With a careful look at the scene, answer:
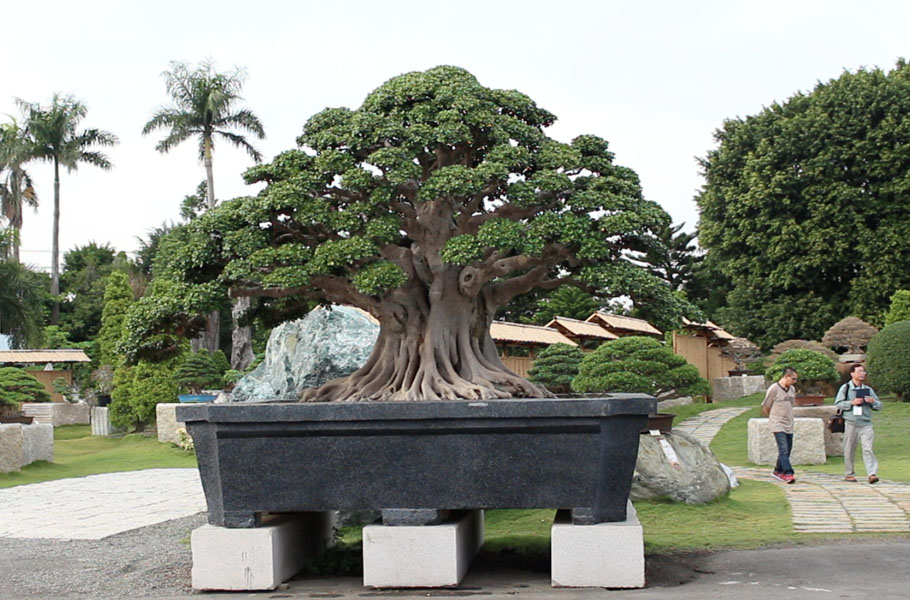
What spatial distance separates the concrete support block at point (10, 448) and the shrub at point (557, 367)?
9.13m

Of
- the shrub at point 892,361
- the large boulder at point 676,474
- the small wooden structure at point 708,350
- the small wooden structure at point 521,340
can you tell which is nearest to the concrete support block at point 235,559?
the large boulder at point 676,474

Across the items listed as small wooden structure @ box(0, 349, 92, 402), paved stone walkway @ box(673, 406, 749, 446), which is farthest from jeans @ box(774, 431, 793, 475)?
small wooden structure @ box(0, 349, 92, 402)

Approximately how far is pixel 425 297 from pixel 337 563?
197cm

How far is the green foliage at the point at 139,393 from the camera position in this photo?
2297 centimetres

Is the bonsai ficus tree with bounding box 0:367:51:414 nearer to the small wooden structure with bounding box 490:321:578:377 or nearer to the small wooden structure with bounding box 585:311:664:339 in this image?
the small wooden structure with bounding box 490:321:578:377

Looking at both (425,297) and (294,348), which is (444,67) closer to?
(425,297)

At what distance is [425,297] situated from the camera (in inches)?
271

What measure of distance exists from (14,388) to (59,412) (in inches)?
287

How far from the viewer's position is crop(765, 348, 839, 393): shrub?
680 inches

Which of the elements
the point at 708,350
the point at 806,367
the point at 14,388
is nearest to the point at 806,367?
the point at 806,367

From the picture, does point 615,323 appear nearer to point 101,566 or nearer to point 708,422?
point 708,422

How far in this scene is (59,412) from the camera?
93.3 feet

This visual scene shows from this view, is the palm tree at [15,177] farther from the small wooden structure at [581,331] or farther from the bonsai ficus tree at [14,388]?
the small wooden structure at [581,331]

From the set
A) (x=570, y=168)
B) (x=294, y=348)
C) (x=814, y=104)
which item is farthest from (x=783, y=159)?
(x=570, y=168)
